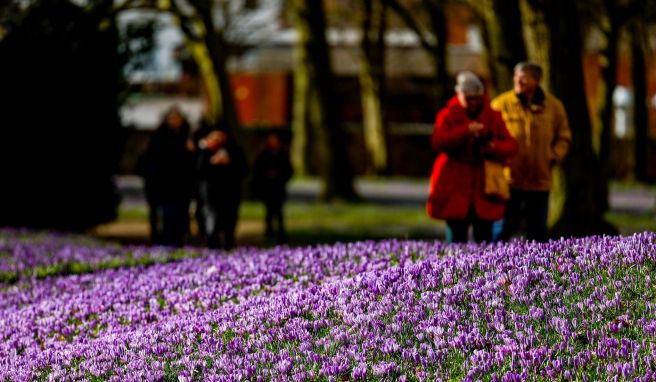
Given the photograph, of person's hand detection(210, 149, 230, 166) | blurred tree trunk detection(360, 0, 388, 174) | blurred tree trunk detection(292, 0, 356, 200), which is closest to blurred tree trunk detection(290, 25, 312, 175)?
blurred tree trunk detection(360, 0, 388, 174)

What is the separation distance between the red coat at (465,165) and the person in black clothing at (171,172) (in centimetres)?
647

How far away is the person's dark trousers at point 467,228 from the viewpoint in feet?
41.4

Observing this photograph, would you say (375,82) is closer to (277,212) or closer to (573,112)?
(277,212)

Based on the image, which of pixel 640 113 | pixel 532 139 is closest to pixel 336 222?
pixel 532 139

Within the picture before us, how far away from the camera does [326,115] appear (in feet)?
106

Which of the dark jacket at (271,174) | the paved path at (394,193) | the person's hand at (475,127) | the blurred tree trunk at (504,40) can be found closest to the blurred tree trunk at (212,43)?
the paved path at (394,193)

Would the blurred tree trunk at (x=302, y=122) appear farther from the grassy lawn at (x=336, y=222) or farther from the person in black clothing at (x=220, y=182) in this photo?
the person in black clothing at (x=220, y=182)

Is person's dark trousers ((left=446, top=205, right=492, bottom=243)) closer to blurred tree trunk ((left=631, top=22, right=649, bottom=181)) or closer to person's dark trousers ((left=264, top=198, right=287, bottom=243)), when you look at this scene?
person's dark trousers ((left=264, top=198, right=287, bottom=243))

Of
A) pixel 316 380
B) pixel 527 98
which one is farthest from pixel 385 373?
pixel 527 98

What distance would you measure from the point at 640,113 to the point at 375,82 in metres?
10.3

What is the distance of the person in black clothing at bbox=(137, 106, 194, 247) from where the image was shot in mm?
18297

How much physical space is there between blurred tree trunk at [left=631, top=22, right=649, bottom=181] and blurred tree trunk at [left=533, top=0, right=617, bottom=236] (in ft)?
72.3

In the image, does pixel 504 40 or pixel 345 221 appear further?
pixel 345 221

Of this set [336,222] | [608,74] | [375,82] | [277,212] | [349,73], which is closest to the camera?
[277,212]
